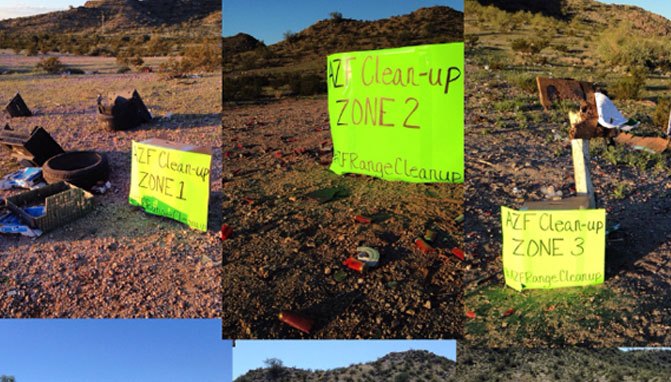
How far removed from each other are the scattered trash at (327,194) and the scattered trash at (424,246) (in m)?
1.25

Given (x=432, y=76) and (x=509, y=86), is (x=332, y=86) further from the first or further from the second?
(x=509, y=86)

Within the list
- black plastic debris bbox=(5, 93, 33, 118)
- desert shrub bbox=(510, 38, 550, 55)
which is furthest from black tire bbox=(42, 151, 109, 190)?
desert shrub bbox=(510, 38, 550, 55)

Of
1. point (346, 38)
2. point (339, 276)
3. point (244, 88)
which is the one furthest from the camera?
point (346, 38)

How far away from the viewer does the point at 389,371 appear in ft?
20.8

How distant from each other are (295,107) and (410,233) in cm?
703

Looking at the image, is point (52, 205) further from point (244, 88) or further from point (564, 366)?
point (244, 88)

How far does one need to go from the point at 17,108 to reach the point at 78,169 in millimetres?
5255

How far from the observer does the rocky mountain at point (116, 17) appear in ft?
112

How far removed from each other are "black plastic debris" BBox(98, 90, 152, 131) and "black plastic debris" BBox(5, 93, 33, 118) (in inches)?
95.5

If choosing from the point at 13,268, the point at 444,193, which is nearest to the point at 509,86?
the point at 444,193

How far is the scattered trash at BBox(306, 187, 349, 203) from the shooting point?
528cm

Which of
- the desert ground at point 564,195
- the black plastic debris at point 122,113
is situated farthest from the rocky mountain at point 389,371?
the black plastic debris at point 122,113

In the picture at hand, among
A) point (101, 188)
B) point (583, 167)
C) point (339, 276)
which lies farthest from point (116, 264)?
point (583, 167)

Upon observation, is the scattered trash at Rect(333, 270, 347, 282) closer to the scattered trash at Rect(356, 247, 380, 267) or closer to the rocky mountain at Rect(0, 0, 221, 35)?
the scattered trash at Rect(356, 247, 380, 267)
